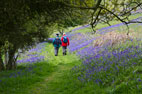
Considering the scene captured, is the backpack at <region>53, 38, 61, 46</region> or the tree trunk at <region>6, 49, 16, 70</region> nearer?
the tree trunk at <region>6, 49, 16, 70</region>

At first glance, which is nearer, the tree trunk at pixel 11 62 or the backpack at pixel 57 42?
the tree trunk at pixel 11 62

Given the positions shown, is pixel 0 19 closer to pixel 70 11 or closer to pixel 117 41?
pixel 70 11

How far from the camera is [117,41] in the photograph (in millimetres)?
15289

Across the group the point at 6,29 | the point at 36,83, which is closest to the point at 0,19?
the point at 6,29

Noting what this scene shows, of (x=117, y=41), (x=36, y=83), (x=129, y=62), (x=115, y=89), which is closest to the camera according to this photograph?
(x=115, y=89)

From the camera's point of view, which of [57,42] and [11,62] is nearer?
[11,62]

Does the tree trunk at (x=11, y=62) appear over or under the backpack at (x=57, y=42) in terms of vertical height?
under

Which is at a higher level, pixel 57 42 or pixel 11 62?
pixel 57 42

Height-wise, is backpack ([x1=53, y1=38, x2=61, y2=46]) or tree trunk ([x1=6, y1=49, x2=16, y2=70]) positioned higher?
backpack ([x1=53, y1=38, x2=61, y2=46])

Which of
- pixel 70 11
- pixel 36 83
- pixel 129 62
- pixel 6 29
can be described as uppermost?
pixel 70 11

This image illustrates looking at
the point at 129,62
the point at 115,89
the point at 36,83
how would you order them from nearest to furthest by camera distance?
1. the point at 115,89
2. the point at 129,62
3. the point at 36,83

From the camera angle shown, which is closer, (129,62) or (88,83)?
(88,83)

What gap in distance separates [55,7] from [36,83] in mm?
4243

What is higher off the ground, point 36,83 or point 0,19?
point 0,19
